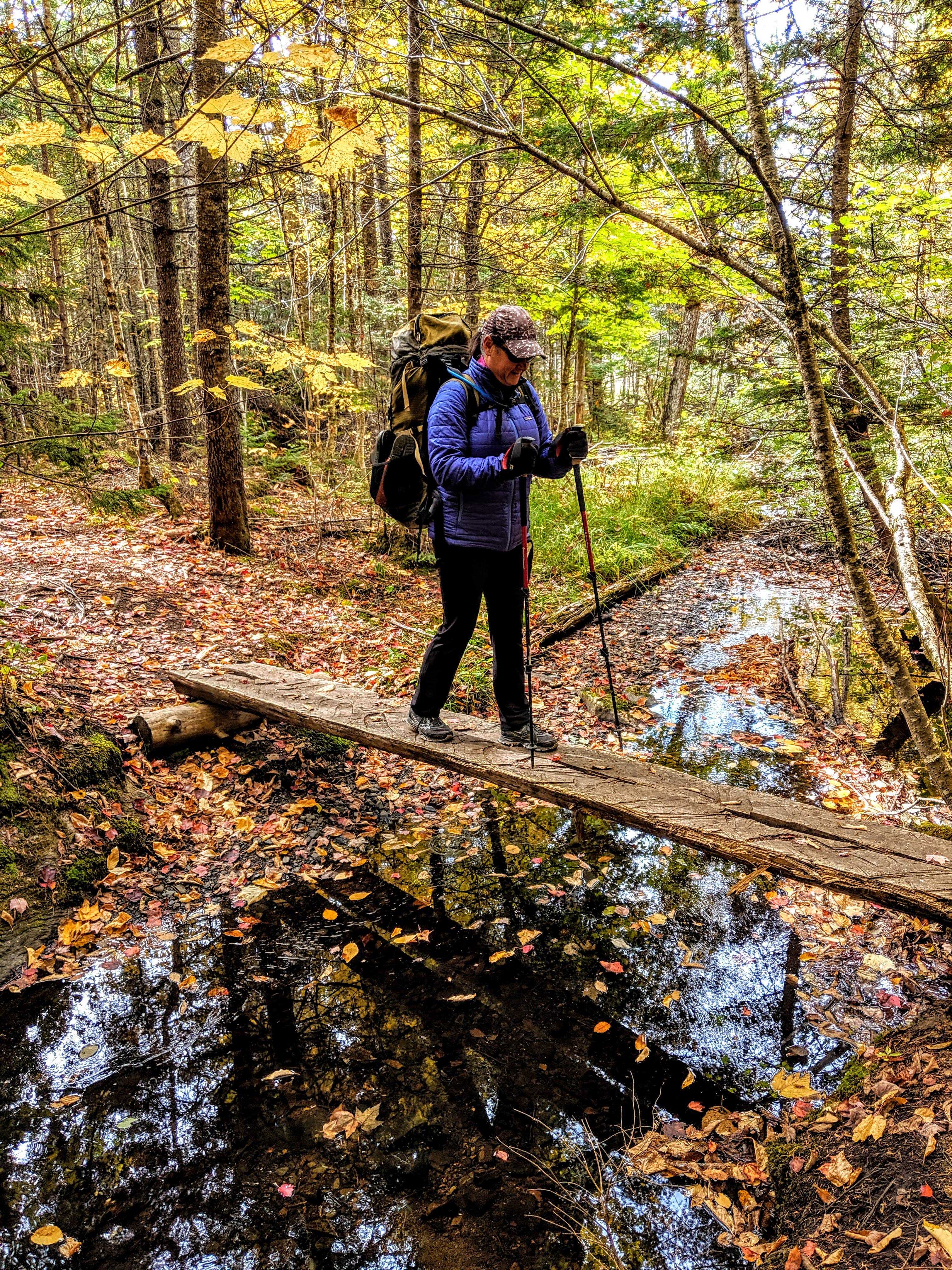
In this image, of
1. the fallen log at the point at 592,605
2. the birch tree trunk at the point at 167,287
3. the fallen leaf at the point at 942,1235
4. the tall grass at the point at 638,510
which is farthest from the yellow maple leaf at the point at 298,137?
the birch tree trunk at the point at 167,287

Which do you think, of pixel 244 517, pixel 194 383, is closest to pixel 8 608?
pixel 194 383

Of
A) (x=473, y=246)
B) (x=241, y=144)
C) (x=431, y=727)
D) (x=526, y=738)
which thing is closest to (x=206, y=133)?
(x=241, y=144)

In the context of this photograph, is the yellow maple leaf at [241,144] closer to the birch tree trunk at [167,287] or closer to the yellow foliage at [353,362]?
the yellow foliage at [353,362]

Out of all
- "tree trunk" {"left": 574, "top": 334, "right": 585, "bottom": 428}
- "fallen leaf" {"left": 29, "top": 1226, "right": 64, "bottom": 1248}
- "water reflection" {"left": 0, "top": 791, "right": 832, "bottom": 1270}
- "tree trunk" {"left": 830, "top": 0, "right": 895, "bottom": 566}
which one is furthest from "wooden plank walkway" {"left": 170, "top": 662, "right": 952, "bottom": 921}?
"tree trunk" {"left": 574, "top": 334, "right": 585, "bottom": 428}

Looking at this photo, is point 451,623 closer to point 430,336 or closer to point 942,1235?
point 430,336

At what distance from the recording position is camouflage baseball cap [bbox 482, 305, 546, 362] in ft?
11.7

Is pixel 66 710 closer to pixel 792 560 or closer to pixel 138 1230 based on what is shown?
pixel 138 1230

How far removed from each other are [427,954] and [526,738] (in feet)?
4.73

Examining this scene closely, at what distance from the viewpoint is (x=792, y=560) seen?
40.8 feet

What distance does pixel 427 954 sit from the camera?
393 cm

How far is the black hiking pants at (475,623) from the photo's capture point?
13.4ft

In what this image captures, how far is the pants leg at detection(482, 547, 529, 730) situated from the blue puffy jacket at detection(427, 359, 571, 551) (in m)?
0.16

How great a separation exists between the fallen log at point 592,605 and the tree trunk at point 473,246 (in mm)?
4683

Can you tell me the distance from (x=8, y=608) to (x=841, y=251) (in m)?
9.92
